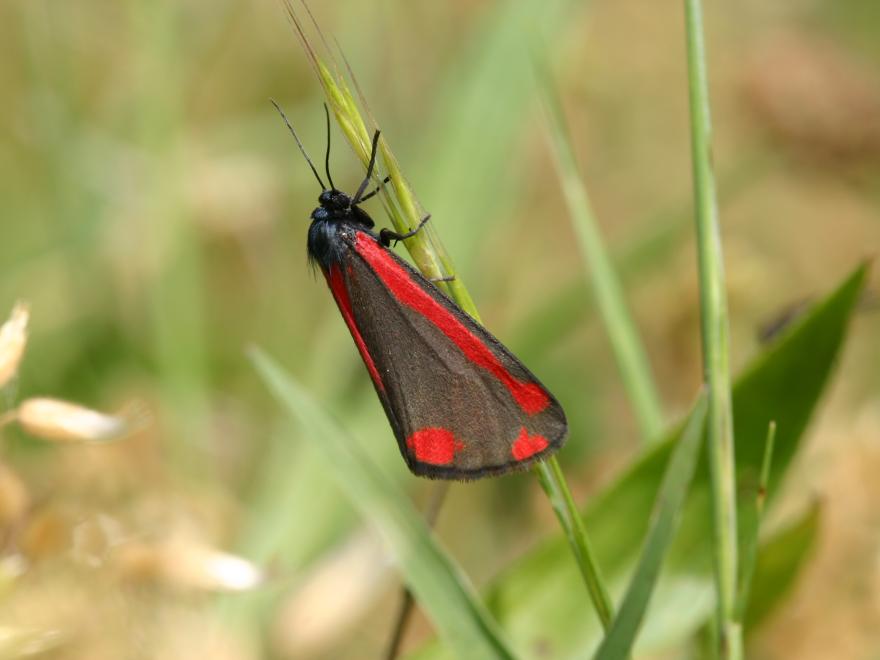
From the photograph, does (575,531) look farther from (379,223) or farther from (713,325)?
(379,223)

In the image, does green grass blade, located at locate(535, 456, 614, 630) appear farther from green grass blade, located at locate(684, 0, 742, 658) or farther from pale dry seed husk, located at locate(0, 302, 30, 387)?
pale dry seed husk, located at locate(0, 302, 30, 387)

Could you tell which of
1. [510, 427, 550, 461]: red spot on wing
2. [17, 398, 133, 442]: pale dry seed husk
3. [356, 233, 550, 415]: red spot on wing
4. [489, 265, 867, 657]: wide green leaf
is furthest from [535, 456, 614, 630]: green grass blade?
[17, 398, 133, 442]: pale dry seed husk

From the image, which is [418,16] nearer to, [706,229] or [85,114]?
[85,114]

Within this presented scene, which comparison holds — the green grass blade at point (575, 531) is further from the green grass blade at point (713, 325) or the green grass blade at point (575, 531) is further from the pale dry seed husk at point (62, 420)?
the pale dry seed husk at point (62, 420)

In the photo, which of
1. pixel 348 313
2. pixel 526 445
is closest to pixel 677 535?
pixel 526 445

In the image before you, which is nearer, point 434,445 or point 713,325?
point 713,325

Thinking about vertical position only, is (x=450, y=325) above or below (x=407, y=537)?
above

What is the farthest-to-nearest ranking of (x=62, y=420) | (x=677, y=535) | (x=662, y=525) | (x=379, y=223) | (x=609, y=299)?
(x=379, y=223), (x=609, y=299), (x=677, y=535), (x=62, y=420), (x=662, y=525)

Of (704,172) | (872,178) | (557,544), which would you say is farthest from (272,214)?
(704,172)
